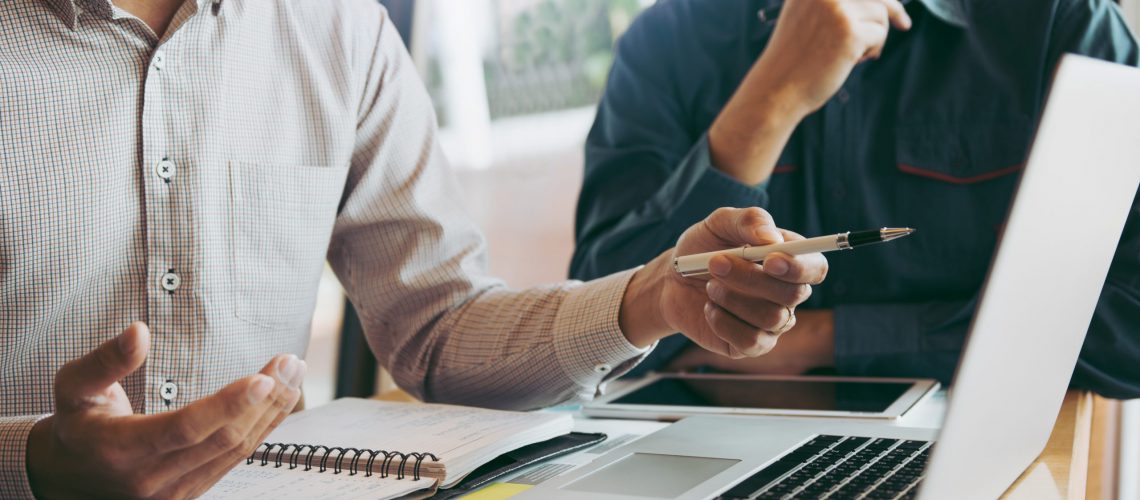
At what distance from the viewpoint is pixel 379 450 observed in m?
0.76

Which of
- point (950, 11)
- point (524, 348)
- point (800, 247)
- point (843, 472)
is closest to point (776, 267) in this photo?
point (800, 247)

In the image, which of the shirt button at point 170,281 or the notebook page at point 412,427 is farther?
the shirt button at point 170,281

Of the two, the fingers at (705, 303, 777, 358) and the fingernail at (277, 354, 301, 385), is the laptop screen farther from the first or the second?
the fingernail at (277, 354, 301, 385)

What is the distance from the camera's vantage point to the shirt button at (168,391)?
3.19 feet

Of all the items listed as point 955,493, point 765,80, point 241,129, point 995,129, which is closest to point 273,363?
point 955,493

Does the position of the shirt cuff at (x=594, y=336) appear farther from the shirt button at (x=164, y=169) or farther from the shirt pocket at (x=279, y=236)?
the shirt button at (x=164, y=169)

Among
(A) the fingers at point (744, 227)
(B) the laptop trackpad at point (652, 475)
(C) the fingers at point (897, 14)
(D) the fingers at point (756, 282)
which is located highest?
(C) the fingers at point (897, 14)

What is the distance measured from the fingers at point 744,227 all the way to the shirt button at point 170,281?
56 centimetres

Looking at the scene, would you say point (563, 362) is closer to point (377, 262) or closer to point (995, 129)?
point (377, 262)

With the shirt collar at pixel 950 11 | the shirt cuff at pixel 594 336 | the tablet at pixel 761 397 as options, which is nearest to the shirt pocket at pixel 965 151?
the shirt collar at pixel 950 11

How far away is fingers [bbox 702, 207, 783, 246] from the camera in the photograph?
0.76 metres

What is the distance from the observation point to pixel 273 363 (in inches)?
23.2

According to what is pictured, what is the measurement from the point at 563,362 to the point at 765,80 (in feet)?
1.66

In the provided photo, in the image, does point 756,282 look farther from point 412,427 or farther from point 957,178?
point 957,178
